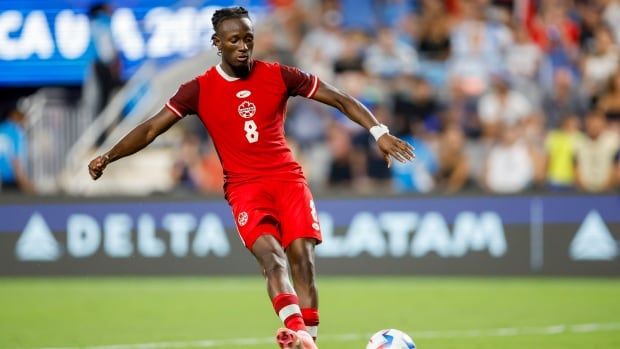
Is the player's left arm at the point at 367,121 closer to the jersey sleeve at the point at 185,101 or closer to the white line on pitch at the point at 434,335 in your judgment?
the jersey sleeve at the point at 185,101

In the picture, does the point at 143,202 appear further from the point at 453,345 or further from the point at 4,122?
the point at 453,345

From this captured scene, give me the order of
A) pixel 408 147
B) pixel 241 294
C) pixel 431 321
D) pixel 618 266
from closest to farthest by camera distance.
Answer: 1. pixel 408 147
2. pixel 431 321
3. pixel 241 294
4. pixel 618 266

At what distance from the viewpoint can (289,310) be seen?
7527 mm

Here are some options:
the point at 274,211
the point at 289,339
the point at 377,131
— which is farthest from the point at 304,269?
the point at 377,131

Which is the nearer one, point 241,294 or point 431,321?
point 431,321

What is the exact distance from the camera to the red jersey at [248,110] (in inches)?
317

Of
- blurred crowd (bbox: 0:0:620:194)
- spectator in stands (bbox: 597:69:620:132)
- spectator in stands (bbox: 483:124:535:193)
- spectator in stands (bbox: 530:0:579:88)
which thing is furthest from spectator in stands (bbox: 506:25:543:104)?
spectator in stands (bbox: 483:124:535:193)

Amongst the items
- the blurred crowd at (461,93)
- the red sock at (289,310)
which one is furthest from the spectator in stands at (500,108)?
the red sock at (289,310)

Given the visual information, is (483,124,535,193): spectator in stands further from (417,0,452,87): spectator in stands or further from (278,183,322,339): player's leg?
(278,183,322,339): player's leg

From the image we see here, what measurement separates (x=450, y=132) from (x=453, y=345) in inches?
310

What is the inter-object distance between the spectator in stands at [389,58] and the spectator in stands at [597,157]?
135 inches

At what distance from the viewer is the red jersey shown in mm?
8055

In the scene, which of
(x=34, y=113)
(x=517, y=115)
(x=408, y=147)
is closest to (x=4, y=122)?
(x=34, y=113)

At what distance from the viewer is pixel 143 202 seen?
16.8 meters
